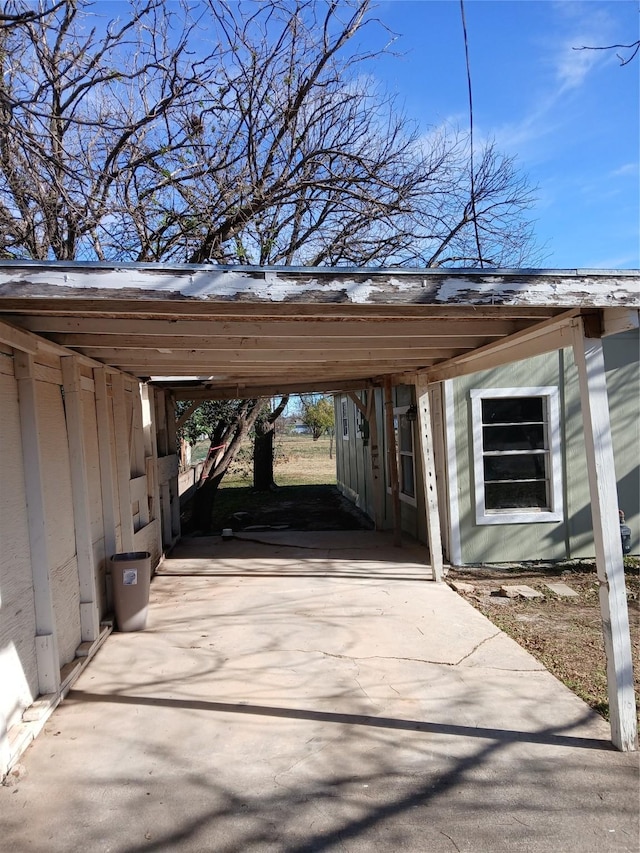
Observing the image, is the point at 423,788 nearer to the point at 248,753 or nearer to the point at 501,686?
the point at 248,753

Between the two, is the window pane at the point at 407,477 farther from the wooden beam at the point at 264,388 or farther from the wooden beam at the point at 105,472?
the wooden beam at the point at 105,472

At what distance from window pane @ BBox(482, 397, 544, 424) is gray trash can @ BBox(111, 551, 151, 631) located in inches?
186

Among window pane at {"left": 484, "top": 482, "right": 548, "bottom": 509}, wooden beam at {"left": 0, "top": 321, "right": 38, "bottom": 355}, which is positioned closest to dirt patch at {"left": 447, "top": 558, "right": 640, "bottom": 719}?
window pane at {"left": 484, "top": 482, "right": 548, "bottom": 509}

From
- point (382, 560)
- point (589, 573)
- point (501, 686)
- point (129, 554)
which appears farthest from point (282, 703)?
point (589, 573)

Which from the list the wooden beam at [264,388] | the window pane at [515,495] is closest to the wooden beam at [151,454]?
the wooden beam at [264,388]

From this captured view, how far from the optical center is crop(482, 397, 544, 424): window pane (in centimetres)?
790

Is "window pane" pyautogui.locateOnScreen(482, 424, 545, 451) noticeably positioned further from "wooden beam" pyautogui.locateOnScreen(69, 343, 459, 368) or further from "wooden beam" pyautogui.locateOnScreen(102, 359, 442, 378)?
"wooden beam" pyautogui.locateOnScreen(69, 343, 459, 368)

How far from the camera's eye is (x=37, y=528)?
3703 millimetres

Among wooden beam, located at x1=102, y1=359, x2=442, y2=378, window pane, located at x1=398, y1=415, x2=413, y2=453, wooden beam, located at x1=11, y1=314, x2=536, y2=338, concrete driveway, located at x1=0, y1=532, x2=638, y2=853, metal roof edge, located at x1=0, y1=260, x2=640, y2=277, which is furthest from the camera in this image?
window pane, located at x1=398, y1=415, x2=413, y2=453

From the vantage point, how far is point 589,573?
7.40 metres

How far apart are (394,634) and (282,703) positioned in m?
1.58

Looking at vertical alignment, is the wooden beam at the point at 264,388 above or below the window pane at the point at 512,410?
above

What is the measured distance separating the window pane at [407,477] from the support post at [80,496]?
560cm

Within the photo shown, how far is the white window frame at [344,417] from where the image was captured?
50.1 ft
